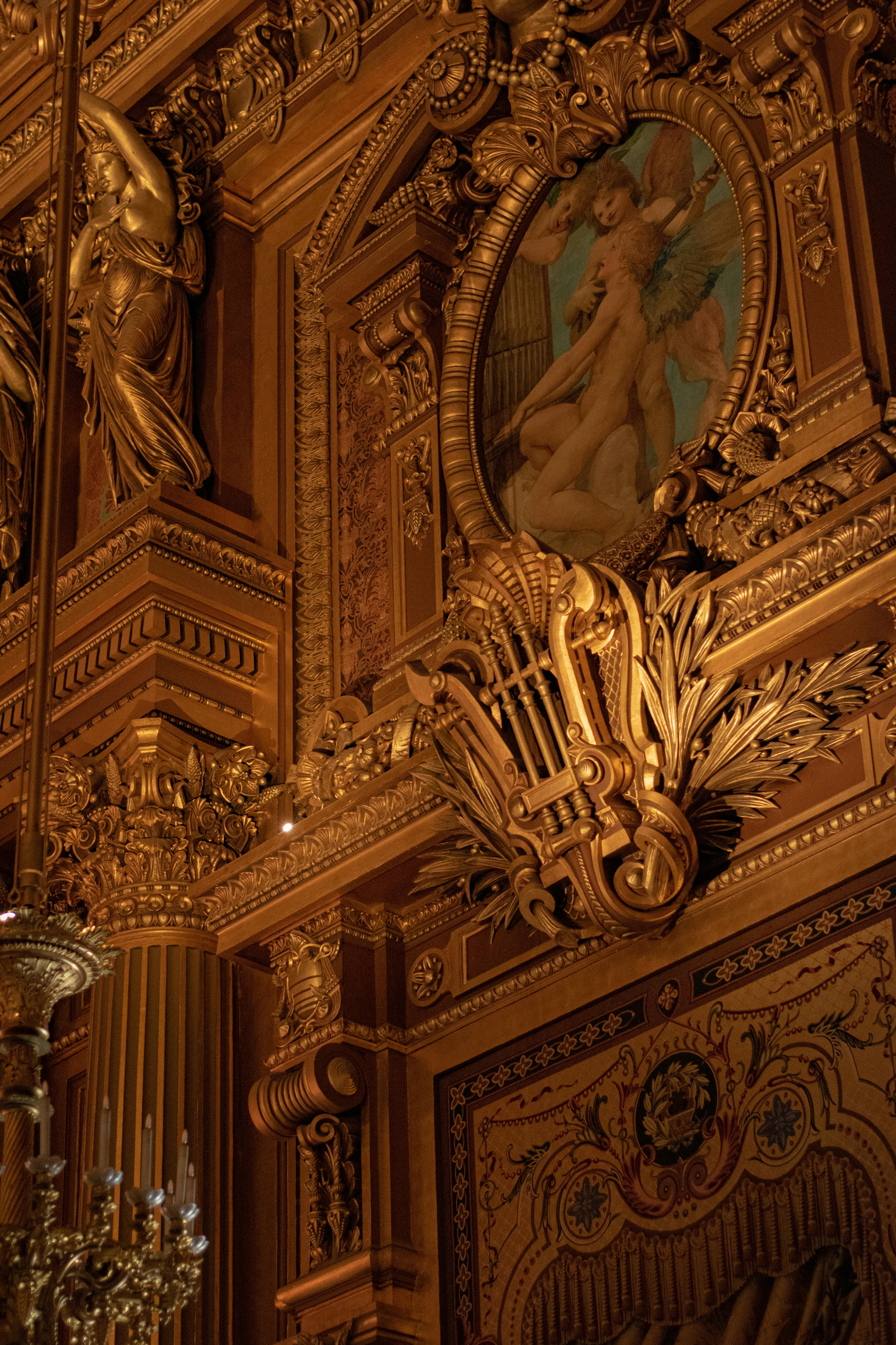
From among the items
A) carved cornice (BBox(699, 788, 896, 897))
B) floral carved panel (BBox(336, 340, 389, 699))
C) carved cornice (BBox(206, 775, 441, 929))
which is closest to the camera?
carved cornice (BBox(699, 788, 896, 897))

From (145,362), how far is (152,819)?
6.43 feet

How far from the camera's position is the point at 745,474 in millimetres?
6457

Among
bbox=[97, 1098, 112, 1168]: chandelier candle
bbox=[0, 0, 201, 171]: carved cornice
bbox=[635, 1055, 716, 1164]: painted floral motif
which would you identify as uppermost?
bbox=[0, 0, 201, 171]: carved cornice

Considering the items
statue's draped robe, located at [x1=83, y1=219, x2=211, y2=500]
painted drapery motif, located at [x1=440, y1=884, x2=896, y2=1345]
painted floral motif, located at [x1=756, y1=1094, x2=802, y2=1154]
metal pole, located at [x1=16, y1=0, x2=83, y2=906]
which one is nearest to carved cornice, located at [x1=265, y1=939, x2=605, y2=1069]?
painted drapery motif, located at [x1=440, y1=884, x2=896, y2=1345]

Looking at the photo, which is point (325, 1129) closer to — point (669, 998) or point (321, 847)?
point (321, 847)

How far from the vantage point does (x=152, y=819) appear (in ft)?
24.6

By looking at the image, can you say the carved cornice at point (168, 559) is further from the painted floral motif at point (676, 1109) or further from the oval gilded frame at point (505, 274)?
the painted floral motif at point (676, 1109)

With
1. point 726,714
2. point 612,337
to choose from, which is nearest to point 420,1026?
point 726,714

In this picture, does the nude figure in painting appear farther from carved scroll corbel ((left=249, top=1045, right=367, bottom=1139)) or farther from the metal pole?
carved scroll corbel ((left=249, top=1045, right=367, bottom=1139))

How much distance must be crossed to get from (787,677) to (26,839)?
2008mm

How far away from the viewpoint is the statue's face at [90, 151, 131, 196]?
29.1 feet

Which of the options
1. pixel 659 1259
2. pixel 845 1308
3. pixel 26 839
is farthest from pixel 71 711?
pixel 845 1308

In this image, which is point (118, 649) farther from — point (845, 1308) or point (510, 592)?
point (845, 1308)

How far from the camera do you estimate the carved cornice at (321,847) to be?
22.2 feet
